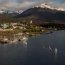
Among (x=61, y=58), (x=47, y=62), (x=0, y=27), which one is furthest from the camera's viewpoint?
(x=0, y=27)

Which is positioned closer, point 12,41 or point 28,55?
point 28,55

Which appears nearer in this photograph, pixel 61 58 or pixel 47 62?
pixel 47 62

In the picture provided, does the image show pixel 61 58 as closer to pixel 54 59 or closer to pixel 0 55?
pixel 54 59

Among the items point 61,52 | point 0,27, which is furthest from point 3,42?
point 0,27

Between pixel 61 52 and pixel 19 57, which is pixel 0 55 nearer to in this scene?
pixel 19 57

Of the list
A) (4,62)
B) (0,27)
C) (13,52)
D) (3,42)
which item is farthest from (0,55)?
(0,27)

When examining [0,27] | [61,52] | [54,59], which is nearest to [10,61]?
[54,59]

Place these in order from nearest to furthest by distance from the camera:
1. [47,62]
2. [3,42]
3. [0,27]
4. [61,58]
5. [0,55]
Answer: [47,62] → [61,58] → [0,55] → [3,42] → [0,27]

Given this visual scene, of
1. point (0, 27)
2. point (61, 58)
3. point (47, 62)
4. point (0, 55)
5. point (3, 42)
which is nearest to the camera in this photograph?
point (47, 62)

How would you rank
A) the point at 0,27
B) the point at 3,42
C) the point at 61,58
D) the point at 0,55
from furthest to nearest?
the point at 0,27, the point at 3,42, the point at 0,55, the point at 61,58
